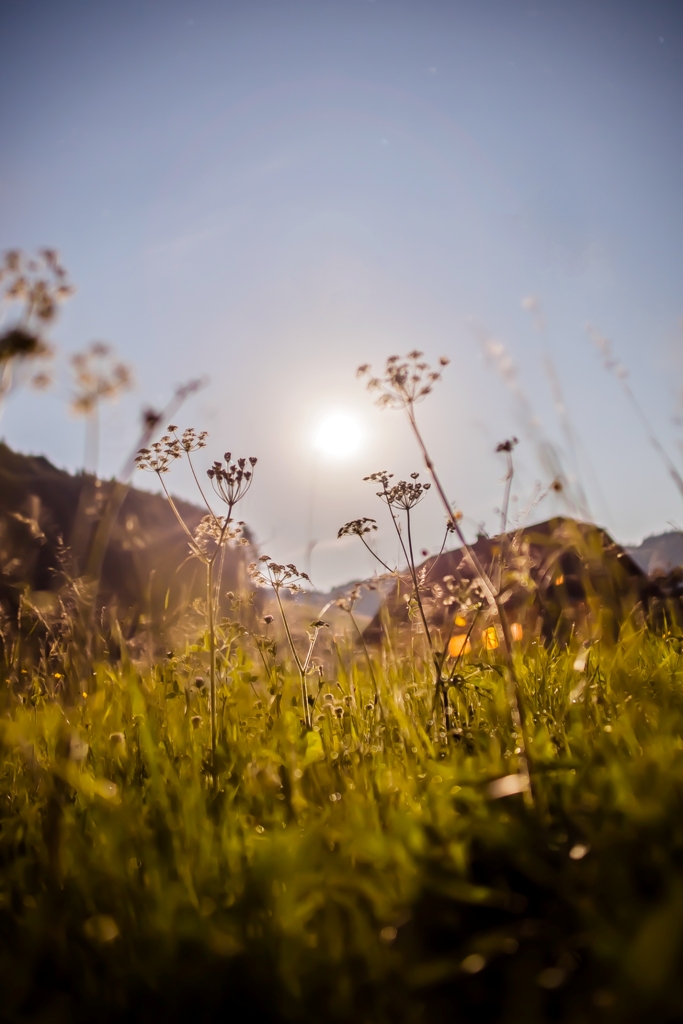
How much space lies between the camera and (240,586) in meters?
3.27

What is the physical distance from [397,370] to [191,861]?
1.95 meters

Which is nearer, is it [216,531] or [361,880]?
[361,880]

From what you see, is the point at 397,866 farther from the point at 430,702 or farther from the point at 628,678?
the point at 628,678

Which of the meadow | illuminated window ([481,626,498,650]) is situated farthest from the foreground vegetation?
illuminated window ([481,626,498,650])

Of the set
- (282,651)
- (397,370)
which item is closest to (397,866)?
(397,370)

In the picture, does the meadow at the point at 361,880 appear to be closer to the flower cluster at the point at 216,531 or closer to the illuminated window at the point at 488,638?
the illuminated window at the point at 488,638

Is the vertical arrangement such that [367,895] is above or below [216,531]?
below

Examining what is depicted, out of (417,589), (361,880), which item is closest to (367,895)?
(361,880)

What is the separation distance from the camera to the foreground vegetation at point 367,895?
3.20 ft

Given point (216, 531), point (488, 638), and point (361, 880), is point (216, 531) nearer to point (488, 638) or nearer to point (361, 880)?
point (488, 638)

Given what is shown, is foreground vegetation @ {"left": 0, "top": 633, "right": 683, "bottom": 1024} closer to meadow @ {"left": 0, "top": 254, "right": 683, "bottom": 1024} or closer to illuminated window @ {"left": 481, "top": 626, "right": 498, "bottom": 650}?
meadow @ {"left": 0, "top": 254, "right": 683, "bottom": 1024}

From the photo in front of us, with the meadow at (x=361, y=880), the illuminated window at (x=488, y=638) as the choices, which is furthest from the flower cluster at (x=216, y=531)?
the illuminated window at (x=488, y=638)

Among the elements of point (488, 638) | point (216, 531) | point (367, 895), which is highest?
point (216, 531)

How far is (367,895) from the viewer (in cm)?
117
